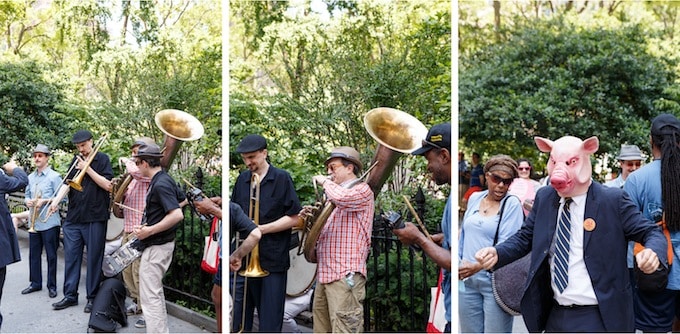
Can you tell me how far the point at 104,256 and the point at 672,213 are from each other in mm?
3423

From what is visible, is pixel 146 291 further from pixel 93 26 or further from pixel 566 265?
pixel 566 265

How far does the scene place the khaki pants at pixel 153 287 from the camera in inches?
151

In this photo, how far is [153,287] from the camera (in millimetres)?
3873

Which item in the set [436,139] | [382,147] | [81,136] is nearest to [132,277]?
[81,136]

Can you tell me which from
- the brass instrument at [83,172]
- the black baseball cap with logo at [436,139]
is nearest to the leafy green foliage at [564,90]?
the black baseball cap with logo at [436,139]

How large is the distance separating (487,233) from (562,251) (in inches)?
23.8

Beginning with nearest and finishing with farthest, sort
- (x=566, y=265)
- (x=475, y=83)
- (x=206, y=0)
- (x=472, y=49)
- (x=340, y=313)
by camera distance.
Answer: (x=566, y=265) → (x=340, y=313) → (x=206, y=0) → (x=475, y=83) → (x=472, y=49)

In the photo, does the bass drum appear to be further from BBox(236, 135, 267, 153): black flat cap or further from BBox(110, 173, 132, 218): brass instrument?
BBox(110, 173, 132, 218): brass instrument

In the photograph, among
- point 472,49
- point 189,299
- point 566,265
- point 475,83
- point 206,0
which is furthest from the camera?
point 472,49

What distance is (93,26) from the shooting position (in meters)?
3.87

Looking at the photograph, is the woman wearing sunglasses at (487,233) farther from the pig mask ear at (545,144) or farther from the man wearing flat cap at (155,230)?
the man wearing flat cap at (155,230)

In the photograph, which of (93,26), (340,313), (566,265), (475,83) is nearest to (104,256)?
(93,26)

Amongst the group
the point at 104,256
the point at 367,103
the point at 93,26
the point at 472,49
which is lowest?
the point at 104,256

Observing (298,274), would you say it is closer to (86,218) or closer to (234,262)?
(234,262)
